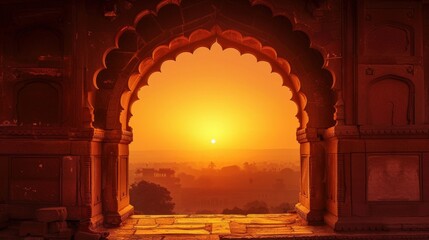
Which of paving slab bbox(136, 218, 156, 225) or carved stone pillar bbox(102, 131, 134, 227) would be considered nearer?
carved stone pillar bbox(102, 131, 134, 227)

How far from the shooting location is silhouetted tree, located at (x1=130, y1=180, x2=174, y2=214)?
107 feet

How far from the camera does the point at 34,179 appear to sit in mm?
8219

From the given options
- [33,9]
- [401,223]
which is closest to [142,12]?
[33,9]

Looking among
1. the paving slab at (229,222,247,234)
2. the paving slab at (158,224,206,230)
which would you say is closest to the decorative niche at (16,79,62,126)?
the paving slab at (158,224,206,230)

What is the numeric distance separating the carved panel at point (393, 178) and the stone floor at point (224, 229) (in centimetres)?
67

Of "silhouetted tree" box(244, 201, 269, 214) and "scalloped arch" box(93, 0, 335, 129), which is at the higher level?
"scalloped arch" box(93, 0, 335, 129)

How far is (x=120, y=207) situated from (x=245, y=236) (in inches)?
109

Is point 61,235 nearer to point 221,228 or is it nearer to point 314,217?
point 221,228

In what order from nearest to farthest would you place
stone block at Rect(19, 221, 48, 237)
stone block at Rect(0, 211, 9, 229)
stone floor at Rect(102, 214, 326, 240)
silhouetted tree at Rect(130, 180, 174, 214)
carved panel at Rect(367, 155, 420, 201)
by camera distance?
stone block at Rect(19, 221, 48, 237)
stone block at Rect(0, 211, 9, 229)
stone floor at Rect(102, 214, 326, 240)
carved panel at Rect(367, 155, 420, 201)
silhouetted tree at Rect(130, 180, 174, 214)

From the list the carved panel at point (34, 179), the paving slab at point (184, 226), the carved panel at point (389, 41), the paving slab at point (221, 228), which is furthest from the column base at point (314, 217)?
the carved panel at point (34, 179)

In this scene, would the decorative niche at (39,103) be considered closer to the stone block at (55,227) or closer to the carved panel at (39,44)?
the carved panel at (39,44)

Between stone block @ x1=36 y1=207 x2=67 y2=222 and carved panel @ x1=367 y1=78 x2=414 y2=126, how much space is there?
5.33m

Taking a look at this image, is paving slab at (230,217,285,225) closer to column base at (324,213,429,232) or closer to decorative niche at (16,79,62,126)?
column base at (324,213,429,232)

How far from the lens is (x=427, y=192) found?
8.12 meters
